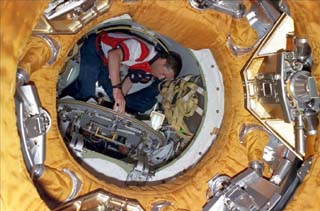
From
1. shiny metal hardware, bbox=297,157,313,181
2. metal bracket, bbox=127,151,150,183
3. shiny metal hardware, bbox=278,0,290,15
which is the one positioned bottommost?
metal bracket, bbox=127,151,150,183

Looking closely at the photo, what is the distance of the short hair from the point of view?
3403 mm

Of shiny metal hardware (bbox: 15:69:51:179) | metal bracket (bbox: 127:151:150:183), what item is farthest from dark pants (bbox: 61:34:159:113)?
shiny metal hardware (bbox: 15:69:51:179)

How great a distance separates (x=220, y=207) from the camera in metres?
2.40

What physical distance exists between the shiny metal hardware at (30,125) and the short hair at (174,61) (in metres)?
1.51

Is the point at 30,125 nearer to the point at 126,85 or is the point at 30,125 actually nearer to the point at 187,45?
the point at 187,45

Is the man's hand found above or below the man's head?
below

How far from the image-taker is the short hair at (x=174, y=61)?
11.2 feet

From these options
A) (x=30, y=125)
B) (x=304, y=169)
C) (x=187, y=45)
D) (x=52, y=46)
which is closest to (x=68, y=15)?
(x=52, y=46)

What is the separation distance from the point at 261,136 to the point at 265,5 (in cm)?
59

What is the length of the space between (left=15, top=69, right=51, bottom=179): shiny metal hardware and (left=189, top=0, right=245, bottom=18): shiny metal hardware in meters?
0.83

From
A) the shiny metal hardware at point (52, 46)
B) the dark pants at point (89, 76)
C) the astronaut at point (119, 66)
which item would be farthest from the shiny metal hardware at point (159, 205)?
the dark pants at point (89, 76)

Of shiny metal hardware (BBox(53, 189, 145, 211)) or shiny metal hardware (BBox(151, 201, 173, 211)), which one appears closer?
shiny metal hardware (BBox(53, 189, 145, 211))

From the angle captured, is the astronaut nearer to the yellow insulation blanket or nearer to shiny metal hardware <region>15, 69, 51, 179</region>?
the yellow insulation blanket

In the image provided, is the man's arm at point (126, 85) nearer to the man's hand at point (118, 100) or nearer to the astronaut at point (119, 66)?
the astronaut at point (119, 66)
